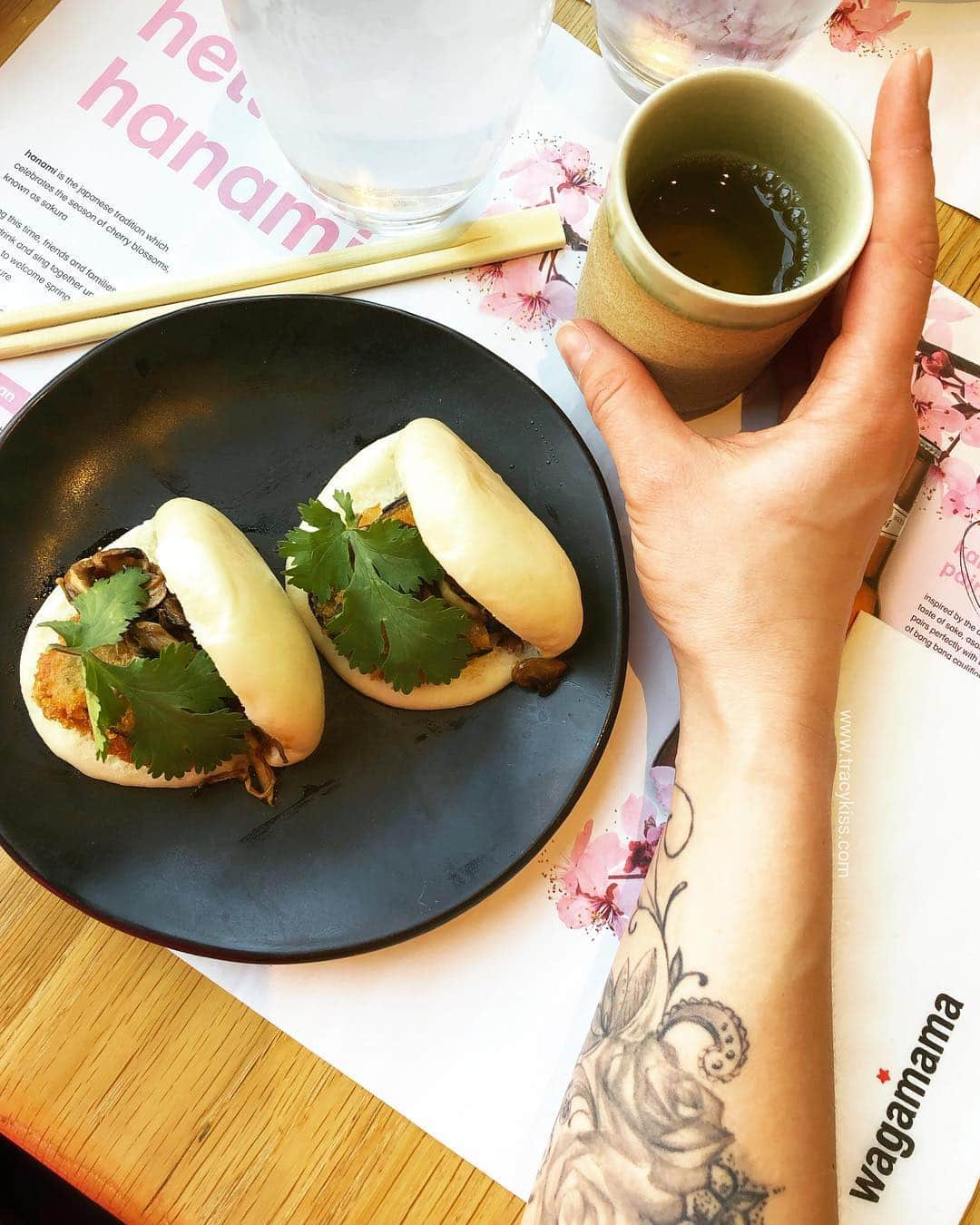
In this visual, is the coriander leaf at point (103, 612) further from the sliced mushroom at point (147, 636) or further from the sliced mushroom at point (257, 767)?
the sliced mushroom at point (257, 767)

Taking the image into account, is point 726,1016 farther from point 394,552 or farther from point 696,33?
point 696,33

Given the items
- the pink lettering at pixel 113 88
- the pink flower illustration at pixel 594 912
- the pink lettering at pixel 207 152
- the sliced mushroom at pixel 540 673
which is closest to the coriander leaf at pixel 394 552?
the sliced mushroom at pixel 540 673

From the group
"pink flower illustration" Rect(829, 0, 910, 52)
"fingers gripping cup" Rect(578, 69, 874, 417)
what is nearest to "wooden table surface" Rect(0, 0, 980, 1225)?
"fingers gripping cup" Rect(578, 69, 874, 417)

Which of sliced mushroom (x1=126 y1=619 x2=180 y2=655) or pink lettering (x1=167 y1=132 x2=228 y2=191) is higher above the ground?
pink lettering (x1=167 y1=132 x2=228 y2=191)

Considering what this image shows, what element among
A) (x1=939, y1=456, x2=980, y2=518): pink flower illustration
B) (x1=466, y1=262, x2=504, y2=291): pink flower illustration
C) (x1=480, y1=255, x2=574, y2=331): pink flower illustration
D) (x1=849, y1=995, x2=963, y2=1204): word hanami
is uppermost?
(x1=466, y1=262, x2=504, y2=291): pink flower illustration

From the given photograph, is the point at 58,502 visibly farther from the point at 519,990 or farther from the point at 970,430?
the point at 970,430

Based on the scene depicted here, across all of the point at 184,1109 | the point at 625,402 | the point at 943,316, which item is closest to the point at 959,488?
the point at 943,316

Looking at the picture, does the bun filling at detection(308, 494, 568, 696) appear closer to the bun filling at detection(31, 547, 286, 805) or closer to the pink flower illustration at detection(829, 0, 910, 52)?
the bun filling at detection(31, 547, 286, 805)

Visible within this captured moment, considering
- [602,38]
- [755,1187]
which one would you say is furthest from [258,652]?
[602,38]
